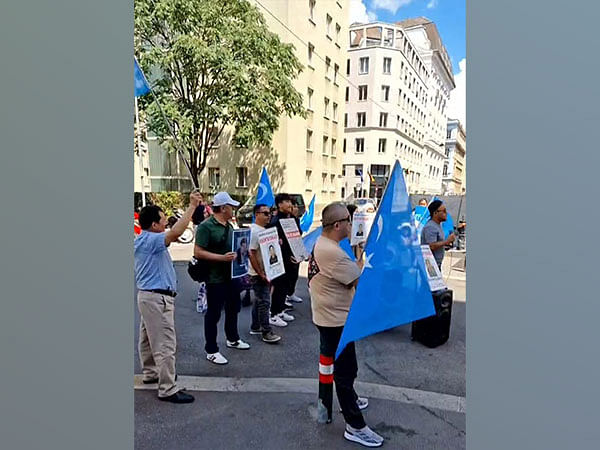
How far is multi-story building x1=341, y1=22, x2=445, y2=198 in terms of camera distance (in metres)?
24.3

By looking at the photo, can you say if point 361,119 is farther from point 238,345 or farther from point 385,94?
point 238,345

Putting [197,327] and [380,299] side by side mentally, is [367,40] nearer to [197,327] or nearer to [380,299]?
[197,327]

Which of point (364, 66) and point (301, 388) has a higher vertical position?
point (364, 66)

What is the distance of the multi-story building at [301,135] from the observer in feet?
64.2

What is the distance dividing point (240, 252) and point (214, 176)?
59.0ft

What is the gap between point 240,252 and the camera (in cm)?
397

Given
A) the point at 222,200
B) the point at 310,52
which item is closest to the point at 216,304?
the point at 222,200

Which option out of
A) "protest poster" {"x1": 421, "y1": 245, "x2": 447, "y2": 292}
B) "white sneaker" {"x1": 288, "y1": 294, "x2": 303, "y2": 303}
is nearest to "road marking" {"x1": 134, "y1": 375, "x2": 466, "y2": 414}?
"protest poster" {"x1": 421, "y1": 245, "x2": 447, "y2": 292}

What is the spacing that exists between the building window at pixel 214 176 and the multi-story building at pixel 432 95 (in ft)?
34.2

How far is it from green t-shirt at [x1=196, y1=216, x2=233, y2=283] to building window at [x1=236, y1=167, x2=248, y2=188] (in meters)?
17.1

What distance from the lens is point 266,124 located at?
1520 cm

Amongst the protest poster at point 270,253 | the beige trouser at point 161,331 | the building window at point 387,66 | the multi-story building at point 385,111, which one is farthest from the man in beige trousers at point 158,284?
the building window at point 387,66

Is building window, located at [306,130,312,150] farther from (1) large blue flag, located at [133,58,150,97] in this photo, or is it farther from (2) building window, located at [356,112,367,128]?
(1) large blue flag, located at [133,58,150,97]

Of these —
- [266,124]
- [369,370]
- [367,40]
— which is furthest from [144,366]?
[367,40]
